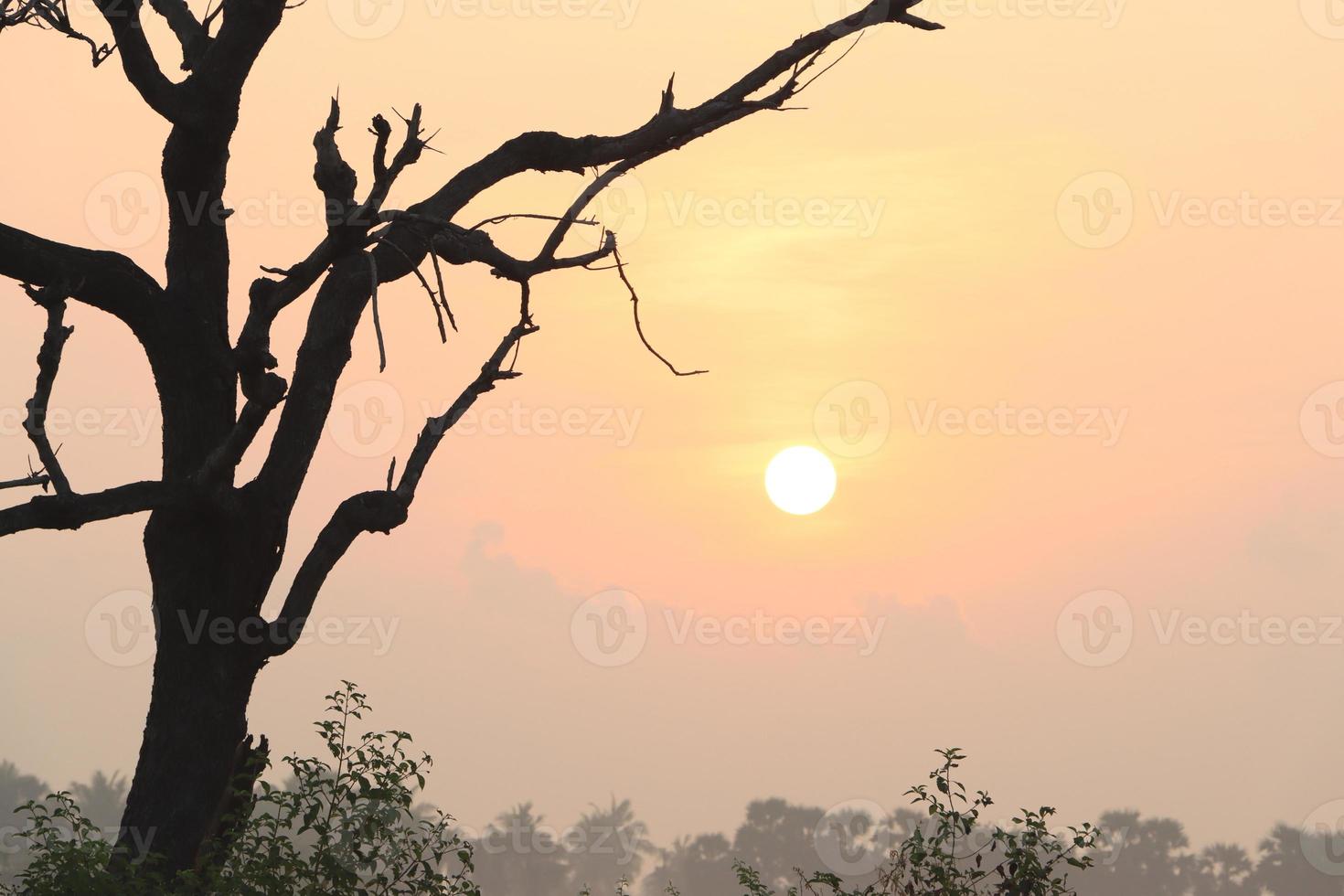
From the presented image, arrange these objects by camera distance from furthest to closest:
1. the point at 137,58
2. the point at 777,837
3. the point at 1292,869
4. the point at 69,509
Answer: the point at 777,837, the point at 1292,869, the point at 137,58, the point at 69,509

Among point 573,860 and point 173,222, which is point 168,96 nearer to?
point 173,222

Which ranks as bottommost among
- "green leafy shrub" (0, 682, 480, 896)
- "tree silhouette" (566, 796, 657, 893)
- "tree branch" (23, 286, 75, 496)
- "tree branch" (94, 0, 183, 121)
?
"green leafy shrub" (0, 682, 480, 896)

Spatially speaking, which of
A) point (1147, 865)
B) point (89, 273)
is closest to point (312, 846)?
point (89, 273)

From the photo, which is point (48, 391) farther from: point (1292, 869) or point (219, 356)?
point (1292, 869)

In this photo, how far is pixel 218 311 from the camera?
9.91m

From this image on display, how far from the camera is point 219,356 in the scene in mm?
9703

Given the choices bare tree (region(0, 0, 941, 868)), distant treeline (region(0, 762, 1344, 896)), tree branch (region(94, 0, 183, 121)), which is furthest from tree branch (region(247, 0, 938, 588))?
distant treeline (region(0, 762, 1344, 896))

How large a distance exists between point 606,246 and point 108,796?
142 m

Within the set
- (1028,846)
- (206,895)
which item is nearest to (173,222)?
Result: (206,895)

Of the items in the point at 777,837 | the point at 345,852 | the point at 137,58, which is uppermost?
the point at 777,837

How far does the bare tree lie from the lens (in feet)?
29.9

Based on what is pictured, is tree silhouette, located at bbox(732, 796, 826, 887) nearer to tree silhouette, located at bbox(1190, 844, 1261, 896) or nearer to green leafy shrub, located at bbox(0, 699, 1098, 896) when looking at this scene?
tree silhouette, located at bbox(1190, 844, 1261, 896)

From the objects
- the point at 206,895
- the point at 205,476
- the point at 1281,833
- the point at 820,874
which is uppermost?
the point at 1281,833

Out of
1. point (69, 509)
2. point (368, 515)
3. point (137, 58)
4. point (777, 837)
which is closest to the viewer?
point (69, 509)
